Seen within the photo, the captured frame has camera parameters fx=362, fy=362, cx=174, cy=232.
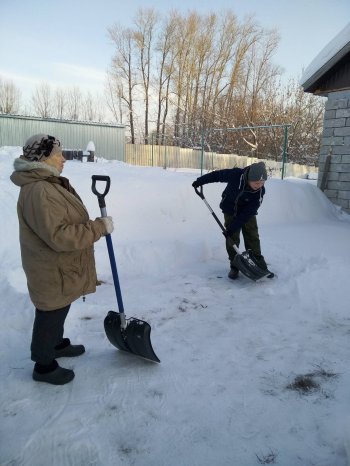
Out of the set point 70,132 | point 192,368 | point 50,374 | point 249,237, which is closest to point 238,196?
point 249,237

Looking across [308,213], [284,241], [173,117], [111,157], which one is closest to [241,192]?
[284,241]

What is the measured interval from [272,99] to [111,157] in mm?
10020

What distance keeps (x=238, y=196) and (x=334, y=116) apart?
511 centimetres

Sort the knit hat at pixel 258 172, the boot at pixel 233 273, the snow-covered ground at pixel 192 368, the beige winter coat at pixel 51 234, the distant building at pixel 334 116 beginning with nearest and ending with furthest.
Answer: the snow-covered ground at pixel 192 368, the beige winter coat at pixel 51 234, the knit hat at pixel 258 172, the boot at pixel 233 273, the distant building at pixel 334 116

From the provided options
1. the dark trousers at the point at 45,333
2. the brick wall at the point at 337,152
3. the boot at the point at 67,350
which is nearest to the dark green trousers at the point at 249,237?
the boot at the point at 67,350

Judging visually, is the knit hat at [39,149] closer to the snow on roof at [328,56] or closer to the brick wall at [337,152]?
the snow on roof at [328,56]

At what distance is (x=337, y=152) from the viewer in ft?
26.1

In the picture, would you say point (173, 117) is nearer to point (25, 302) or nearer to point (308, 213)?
point (308, 213)

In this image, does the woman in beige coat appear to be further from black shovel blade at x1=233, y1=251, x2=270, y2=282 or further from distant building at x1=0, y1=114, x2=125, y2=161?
distant building at x1=0, y1=114, x2=125, y2=161

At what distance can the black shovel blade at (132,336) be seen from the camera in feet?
8.18

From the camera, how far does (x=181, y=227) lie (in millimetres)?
5871

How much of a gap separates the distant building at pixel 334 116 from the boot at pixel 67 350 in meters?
7.07

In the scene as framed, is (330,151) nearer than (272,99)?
Yes

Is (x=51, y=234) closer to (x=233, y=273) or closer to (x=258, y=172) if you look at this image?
(x=258, y=172)
